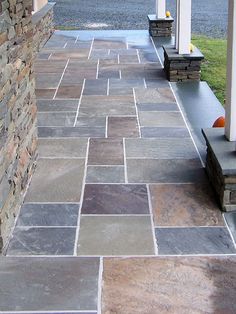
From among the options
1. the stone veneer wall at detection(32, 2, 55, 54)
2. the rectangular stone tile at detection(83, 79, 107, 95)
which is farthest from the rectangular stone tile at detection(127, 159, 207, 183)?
the stone veneer wall at detection(32, 2, 55, 54)

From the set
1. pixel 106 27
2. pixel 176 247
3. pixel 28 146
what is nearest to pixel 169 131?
pixel 28 146

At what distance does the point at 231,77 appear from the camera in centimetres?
406

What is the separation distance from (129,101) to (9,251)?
347 cm

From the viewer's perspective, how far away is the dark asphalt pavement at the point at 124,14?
13109 millimetres

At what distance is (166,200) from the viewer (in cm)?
405

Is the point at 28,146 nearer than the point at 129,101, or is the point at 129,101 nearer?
the point at 28,146

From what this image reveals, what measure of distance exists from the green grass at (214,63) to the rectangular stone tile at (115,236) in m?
3.32

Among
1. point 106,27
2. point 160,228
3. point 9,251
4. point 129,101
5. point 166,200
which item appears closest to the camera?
point 9,251

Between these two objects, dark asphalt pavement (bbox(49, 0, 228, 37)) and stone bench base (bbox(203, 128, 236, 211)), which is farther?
dark asphalt pavement (bbox(49, 0, 228, 37))

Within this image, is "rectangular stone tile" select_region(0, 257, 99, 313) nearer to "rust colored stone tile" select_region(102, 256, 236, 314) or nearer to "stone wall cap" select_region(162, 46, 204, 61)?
"rust colored stone tile" select_region(102, 256, 236, 314)

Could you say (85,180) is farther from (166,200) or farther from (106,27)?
(106,27)

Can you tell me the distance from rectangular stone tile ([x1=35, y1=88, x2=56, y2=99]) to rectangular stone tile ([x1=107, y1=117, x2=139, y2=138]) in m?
1.10

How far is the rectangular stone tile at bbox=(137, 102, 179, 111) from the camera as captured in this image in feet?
20.4

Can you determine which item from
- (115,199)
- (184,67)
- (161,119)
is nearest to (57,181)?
(115,199)
